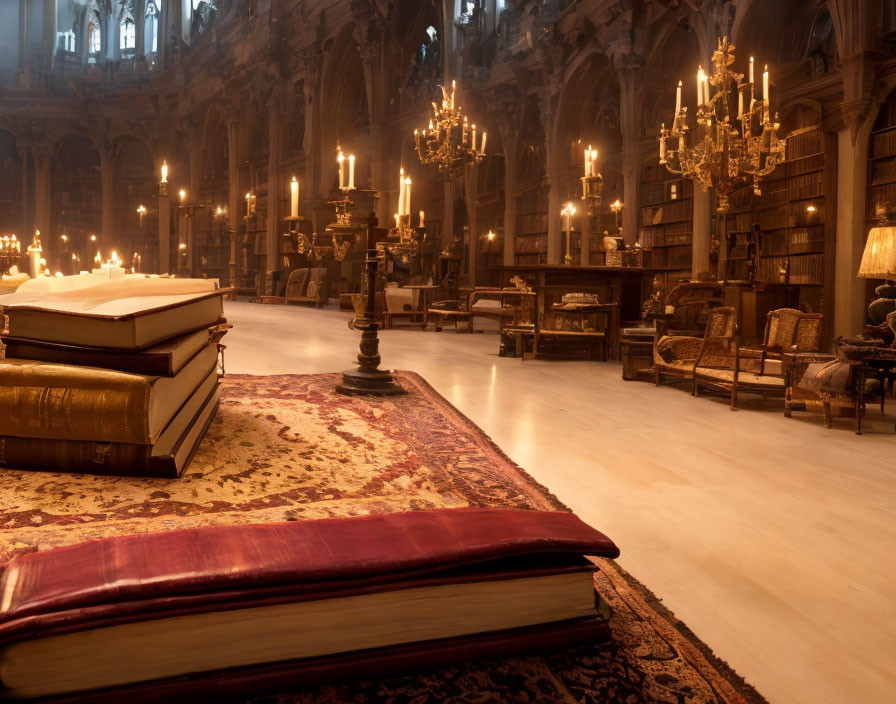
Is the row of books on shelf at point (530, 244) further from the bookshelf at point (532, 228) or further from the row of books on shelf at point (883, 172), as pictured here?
the row of books on shelf at point (883, 172)

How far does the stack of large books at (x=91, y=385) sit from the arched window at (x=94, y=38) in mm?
35246

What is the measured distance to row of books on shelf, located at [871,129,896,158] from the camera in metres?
9.03

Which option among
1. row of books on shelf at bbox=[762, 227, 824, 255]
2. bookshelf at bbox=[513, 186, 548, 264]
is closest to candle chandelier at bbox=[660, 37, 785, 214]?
row of books on shelf at bbox=[762, 227, 824, 255]

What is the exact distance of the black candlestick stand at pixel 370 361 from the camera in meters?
5.26

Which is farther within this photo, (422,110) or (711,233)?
(422,110)

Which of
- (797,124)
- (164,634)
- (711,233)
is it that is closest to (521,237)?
(711,233)

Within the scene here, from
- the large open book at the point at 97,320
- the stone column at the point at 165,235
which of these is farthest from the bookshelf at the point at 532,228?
the stone column at the point at 165,235

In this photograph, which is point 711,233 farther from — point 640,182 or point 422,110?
point 422,110

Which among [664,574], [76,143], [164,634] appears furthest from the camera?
[76,143]

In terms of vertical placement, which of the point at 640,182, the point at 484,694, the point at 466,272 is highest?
the point at 640,182

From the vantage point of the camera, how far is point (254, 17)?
26375 mm

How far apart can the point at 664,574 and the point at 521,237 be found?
1681 cm

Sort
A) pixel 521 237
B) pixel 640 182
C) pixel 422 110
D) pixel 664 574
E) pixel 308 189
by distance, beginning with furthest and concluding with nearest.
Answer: pixel 308 189 < pixel 422 110 < pixel 521 237 < pixel 640 182 < pixel 664 574

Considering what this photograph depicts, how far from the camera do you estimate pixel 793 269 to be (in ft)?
35.9
